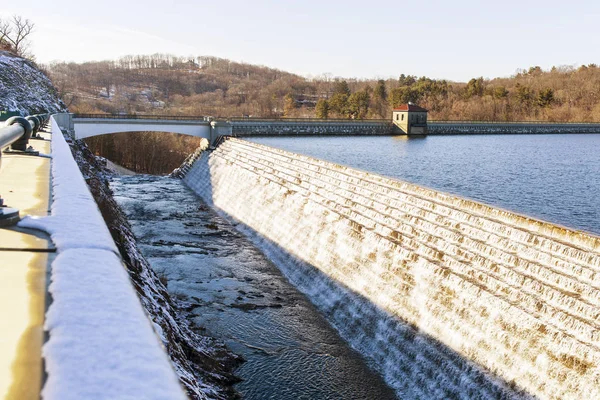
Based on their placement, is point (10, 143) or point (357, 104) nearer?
point (10, 143)

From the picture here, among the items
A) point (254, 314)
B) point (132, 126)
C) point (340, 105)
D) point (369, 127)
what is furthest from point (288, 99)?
point (254, 314)

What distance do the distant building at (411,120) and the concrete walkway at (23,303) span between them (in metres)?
69.0

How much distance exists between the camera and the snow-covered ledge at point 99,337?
1.88 m

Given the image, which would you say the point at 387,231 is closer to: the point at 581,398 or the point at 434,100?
the point at 581,398

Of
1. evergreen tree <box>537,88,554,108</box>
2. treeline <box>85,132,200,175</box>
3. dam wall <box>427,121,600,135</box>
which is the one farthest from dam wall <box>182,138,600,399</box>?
evergreen tree <box>537,88,554,108</box>

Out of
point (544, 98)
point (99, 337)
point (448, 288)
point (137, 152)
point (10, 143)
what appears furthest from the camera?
point (544, 98)

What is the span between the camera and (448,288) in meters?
13.7

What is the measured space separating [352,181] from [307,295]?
20.0 ft

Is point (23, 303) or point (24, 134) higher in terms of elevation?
point (24, 134)

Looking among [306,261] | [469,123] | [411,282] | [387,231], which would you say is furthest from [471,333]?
[469,123]

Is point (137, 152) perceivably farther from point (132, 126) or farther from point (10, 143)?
point (10, 143)

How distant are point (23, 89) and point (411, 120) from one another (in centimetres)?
4848

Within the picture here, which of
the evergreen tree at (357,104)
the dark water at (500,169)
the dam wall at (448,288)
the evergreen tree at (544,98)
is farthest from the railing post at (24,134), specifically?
the evergreen tree at (544,98)

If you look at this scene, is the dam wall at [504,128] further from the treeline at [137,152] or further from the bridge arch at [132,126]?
the bridge arch at [132,126]
